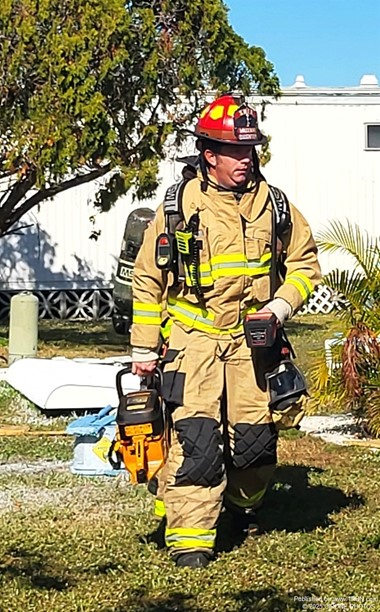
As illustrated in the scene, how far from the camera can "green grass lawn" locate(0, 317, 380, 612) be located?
464cm

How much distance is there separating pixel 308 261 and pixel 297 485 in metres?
1.82

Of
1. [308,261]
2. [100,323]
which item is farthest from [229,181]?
[100,323]

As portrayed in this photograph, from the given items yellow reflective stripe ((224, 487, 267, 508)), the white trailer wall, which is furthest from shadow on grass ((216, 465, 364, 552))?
the white trailer wall

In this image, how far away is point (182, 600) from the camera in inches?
182

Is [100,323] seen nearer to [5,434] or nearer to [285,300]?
[5,434]

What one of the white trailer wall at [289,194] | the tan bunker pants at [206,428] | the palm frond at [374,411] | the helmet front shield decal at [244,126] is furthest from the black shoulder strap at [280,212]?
the white trailer wall at [289,194]

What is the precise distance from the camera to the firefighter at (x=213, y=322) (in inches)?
199

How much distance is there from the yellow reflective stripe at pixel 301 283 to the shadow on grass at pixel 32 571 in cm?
163

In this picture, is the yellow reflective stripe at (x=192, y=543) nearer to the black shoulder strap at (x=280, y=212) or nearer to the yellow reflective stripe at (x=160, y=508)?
the yellow reflective stripe at (x=160, y=508)

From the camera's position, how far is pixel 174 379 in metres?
5.12

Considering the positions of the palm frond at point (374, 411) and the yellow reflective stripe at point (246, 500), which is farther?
the palm frond at point (374, 411)

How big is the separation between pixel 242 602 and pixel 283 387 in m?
0.99

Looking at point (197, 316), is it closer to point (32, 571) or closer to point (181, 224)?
point (181, 224)

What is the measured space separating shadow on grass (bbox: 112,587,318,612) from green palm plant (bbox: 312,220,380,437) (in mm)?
3656
